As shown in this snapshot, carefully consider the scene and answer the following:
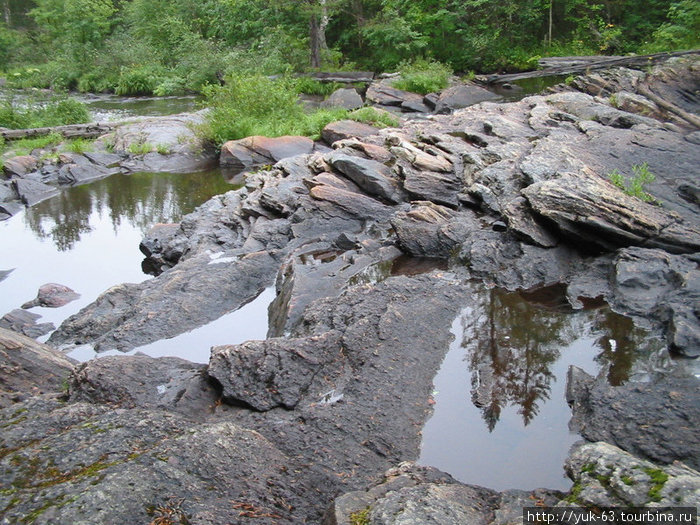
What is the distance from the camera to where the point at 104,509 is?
127 inches

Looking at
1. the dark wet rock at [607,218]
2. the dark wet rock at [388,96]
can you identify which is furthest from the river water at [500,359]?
the dark wet rock at [388,96]

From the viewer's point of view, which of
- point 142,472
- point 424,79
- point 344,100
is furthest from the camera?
point 424,79

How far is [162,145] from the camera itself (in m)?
20.8

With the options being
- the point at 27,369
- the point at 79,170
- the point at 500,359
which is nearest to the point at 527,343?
the point at 500,359

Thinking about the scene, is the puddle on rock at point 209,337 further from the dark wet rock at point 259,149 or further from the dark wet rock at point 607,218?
the dark wet rock at point 259,149

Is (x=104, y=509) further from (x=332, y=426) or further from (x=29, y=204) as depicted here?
(x=29, y=204)

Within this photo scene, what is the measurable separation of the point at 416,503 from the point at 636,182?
23.2 feet

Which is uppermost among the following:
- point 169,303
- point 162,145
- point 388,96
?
point 388,96

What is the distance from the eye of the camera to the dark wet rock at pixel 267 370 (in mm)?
5387

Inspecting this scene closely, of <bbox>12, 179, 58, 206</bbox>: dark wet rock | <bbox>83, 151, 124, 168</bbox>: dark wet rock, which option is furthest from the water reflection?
<bbox>83, 151, 124, 168</bbox>: dark wet rock

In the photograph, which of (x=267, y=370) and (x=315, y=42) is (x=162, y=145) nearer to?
(x=315, y=42)

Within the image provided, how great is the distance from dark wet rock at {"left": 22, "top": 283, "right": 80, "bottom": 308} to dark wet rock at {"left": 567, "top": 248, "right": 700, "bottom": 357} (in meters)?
8.23

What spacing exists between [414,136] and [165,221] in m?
6.51

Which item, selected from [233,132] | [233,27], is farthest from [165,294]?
[233,27]
